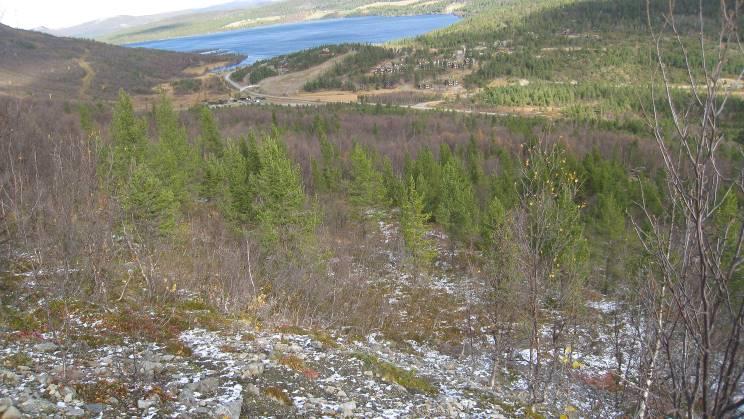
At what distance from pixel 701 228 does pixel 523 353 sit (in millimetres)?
18797

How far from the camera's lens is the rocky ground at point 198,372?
23.5 ft

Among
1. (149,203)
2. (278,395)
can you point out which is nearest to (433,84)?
(149,203)

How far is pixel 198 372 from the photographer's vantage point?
862 cm

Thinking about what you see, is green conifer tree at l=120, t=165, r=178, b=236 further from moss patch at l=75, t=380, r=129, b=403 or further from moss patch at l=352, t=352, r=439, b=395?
moss patch at l=75, t=380, r=129, b=403

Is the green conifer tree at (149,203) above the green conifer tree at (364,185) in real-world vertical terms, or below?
above

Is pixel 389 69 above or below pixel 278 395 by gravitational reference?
above

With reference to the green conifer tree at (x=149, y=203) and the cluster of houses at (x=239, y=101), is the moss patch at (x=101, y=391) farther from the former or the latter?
the cluster of houses at (x=239, y=101)

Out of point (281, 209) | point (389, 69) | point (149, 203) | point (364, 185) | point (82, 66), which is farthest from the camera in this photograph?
point (82, 66)

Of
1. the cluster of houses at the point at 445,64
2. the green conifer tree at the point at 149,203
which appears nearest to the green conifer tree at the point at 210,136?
Result: the green conifer tree at the point at 149,203

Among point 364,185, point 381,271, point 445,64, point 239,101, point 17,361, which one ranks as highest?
point 445,64

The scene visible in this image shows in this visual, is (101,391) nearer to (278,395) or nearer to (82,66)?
(278,395)

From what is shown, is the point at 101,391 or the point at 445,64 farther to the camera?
the point at 445,64

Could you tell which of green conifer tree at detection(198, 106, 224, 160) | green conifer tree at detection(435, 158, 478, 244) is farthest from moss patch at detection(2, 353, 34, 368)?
green conifer tree at detection(198, 106, 224, 160)

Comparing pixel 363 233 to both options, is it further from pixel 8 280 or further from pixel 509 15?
pixel 509 15
